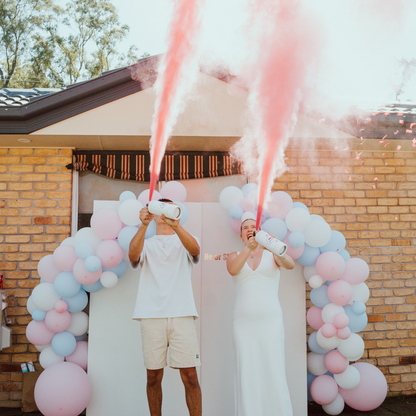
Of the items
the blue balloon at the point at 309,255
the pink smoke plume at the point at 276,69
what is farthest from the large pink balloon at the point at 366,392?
the pink smoke plume at the point at 276,69

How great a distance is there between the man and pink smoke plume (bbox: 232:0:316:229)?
0.80 metres

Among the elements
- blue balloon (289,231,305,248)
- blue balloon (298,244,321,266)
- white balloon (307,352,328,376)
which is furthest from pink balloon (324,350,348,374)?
blue balloon (289,231,305,248)

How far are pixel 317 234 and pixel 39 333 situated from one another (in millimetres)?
2841

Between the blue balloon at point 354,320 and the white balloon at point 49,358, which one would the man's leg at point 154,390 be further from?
the blue balloon at point 354,320

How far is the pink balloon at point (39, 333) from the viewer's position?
13.2ft

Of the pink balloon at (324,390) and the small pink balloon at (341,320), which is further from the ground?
the small pink balloon at (341,320)

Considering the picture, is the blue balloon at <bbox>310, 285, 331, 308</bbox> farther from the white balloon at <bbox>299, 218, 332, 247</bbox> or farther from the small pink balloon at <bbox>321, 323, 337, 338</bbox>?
the white balloon at <bbox>299, 218, 332, 247</bbox>

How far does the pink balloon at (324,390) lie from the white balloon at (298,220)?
159 cm

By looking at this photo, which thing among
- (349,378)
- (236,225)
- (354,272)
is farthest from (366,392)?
(236,225)

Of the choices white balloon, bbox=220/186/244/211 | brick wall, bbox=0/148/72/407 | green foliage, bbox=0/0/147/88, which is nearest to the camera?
white balloon, bbox=220/186/244/211

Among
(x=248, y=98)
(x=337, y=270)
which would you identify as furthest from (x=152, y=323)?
(x=248, y=98)

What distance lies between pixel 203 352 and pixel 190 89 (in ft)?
9.86

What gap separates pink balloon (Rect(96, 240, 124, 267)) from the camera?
3.93 meters

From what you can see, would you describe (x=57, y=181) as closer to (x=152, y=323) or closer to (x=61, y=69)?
(x=152, y=323)
